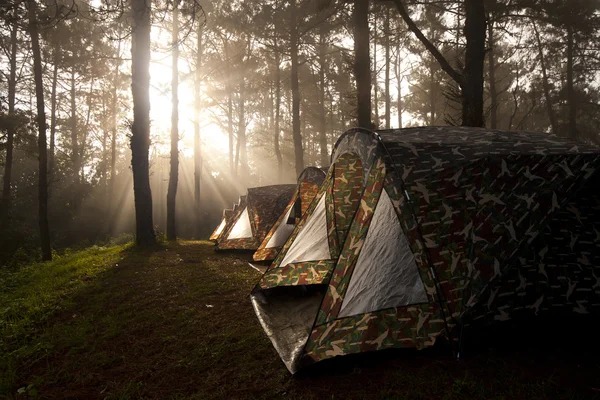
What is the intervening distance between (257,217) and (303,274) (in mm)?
4594

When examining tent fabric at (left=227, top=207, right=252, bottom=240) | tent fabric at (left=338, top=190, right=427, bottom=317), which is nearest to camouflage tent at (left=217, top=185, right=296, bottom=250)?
tent fabric at (left=227, top=207, right=252, bottom=240)

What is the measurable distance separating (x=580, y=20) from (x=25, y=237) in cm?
2028

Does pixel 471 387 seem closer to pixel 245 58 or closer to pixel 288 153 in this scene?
pixel 245 58

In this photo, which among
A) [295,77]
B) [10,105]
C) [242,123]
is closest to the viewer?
[10,105]

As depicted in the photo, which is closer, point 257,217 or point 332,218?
point 332,218

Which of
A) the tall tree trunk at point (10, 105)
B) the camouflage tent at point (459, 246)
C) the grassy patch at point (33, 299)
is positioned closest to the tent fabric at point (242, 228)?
the grassy patch at point (33, 299)

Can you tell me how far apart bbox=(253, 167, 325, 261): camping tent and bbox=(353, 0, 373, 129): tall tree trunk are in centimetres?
260

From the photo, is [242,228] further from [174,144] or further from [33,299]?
[174,144]

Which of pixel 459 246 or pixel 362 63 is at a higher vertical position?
pixel 362 63

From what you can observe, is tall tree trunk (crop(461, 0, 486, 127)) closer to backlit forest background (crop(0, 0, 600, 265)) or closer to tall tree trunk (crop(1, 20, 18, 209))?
backlit forest background (crop(0, 0, 600, 265))

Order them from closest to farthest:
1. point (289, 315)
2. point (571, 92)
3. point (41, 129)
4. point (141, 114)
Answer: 1. point (289, 315)
2. point (141, 114)
3. point (41, 129)
4. point (571, 92)

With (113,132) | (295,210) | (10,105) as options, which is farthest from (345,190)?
(113,132)

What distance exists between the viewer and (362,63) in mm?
8914

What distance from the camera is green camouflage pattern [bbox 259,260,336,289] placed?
441cm
